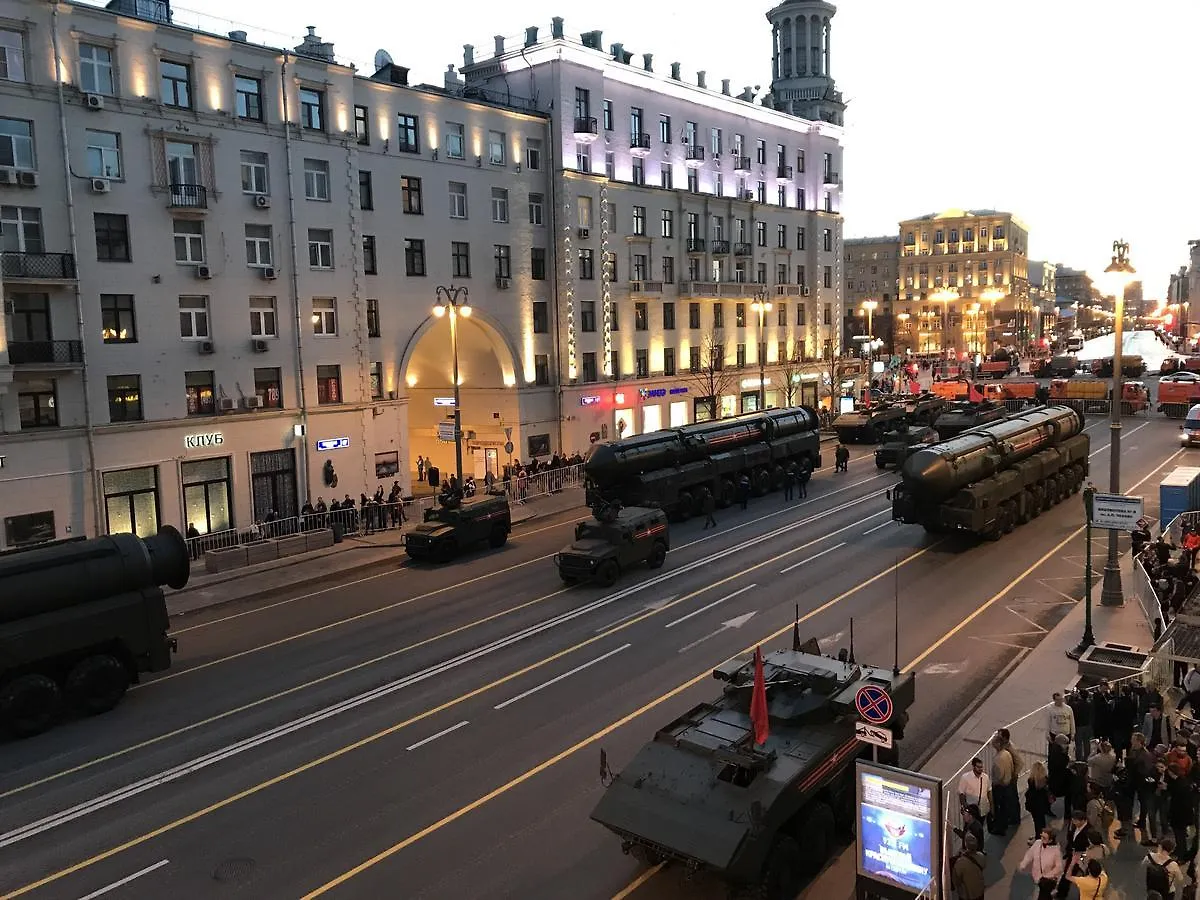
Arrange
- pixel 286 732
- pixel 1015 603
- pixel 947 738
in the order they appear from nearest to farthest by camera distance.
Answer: pixel 947 738 < pixel 286 732 < pixel 1015 603

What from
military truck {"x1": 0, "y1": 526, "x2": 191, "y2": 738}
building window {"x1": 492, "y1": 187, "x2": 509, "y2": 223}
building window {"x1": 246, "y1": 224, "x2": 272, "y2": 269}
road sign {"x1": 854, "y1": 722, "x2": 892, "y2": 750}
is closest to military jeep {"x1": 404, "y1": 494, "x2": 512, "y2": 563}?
military truck {"x1": 0, "y1": 526, "x2": 191, "y2": 738}

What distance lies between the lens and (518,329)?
1859 inches

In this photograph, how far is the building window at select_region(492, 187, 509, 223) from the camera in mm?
45969

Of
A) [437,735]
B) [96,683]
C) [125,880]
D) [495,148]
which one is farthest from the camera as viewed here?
[495,148]

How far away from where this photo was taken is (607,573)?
26.2 m

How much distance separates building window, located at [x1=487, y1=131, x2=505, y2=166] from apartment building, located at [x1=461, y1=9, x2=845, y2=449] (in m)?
3.37

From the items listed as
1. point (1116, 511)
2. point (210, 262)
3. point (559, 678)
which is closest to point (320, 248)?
point (210, 262)

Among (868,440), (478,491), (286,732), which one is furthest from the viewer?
(868,440)

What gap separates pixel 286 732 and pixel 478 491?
26.2 metres

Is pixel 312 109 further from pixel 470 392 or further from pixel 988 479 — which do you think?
pixel 988 479

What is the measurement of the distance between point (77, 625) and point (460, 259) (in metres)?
29.2

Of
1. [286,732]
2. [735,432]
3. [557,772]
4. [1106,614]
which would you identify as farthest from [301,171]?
[1106,614]

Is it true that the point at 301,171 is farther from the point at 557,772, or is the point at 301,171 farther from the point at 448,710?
the point at 557,772

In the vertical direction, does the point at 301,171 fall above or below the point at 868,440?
above
